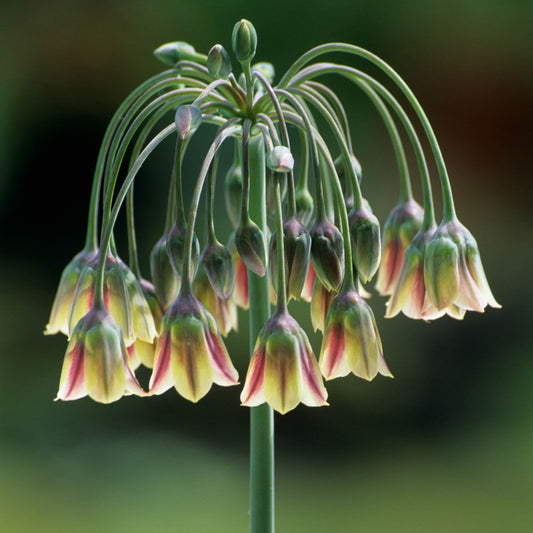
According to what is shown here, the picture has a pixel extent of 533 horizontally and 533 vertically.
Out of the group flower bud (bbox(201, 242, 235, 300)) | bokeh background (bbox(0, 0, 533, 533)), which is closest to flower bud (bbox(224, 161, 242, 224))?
flower bud (bbox(201, 242, 235, 300))

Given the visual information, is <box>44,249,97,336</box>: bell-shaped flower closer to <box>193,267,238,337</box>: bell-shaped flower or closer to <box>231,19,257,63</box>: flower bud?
<box>193,267,238,337</box>: bell-shaped flower

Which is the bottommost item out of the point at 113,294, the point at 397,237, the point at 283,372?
the point at 283,372

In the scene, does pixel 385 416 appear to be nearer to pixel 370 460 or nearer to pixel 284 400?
pixel 370 460

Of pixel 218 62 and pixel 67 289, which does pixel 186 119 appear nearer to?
pixel 218 62

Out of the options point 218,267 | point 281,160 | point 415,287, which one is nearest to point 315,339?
point 415,287

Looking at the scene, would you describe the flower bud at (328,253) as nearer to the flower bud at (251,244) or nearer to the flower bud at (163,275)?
the flower bud at (251,244)

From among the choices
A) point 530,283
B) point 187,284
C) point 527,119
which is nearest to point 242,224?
point 187,284
